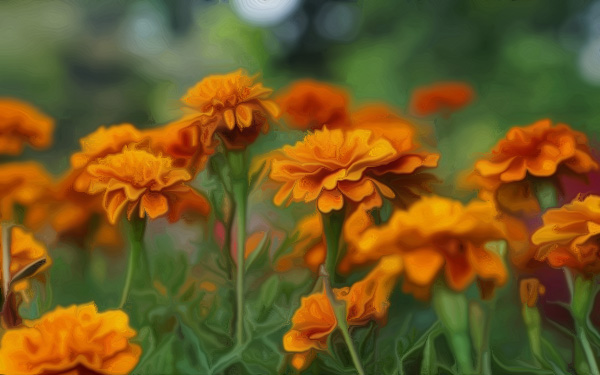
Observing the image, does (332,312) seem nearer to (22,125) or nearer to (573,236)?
(573,236)

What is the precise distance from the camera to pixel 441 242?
0.54 metres

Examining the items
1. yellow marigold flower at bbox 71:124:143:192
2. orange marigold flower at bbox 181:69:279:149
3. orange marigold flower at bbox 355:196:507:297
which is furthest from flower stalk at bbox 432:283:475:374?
yellow marigold flower at bbox 71:124:143:192

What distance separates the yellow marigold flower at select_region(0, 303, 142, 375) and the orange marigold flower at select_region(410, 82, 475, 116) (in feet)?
1.23

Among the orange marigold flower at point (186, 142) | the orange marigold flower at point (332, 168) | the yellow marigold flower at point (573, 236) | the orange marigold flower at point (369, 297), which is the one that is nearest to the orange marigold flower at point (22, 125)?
the orange marigold flower at point (186, 142)

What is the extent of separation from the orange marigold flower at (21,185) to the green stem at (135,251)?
108 mm

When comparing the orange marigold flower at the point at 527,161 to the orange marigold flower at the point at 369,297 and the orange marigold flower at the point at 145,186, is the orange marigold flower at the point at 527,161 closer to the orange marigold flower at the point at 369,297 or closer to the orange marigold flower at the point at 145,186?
the orange marigold flower at the point at 369,297

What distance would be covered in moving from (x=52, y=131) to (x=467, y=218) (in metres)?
0.44

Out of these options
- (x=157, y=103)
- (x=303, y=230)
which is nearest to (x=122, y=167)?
(x=157, y=103)

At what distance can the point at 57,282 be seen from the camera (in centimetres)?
61

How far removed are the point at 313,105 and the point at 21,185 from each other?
0.33 meters

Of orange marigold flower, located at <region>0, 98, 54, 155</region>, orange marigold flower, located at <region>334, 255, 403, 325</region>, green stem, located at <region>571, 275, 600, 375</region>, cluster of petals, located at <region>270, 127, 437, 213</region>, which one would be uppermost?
orange marigold flower, located at <region>0, 98, 54, 155</region>

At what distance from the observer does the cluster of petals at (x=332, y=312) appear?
0.57 meters

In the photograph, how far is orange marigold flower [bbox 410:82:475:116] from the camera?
601 millimetres

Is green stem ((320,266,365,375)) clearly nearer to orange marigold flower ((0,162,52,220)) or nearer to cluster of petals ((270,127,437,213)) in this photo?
cluster of petals ((270,127,437,213))
